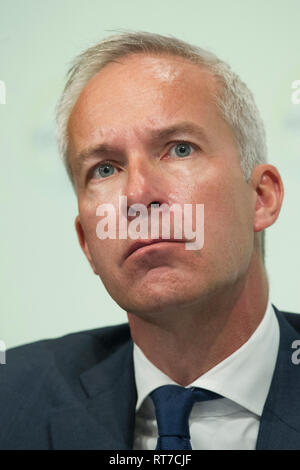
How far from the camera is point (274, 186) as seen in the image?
61.5 inches

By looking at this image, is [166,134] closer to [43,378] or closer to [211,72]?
[211,72]

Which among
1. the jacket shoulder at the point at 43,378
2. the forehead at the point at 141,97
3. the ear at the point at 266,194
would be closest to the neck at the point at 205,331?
the ear at the point at 266,194

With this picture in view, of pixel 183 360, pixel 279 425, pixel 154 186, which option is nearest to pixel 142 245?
pixel 154 186

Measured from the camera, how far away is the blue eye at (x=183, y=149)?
1.42 m

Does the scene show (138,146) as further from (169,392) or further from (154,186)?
(169,392)

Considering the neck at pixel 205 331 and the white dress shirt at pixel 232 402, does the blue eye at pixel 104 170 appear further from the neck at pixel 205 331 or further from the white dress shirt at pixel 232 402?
the white dress shirt at pixel 232 402

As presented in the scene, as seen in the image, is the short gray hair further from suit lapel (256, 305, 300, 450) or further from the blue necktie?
the blue necktie

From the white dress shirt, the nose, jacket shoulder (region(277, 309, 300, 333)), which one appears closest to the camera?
the nose

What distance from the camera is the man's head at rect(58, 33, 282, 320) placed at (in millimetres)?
1348

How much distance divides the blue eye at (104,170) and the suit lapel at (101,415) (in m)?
0.47

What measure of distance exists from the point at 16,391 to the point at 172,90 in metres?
0.82

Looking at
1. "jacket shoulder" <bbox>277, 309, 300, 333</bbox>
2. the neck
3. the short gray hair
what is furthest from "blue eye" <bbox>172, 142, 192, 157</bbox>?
"jacket shoulder" <bbox>277, 309, 300, 333</bbox>

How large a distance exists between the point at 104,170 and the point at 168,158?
16cm

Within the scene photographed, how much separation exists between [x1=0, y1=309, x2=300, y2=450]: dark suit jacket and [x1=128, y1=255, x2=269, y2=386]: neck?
0.11 m
